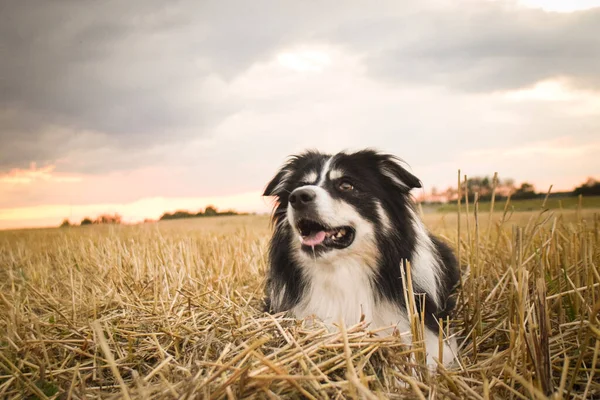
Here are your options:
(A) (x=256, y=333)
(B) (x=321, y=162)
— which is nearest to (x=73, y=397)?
(A) (x=256, y=333)

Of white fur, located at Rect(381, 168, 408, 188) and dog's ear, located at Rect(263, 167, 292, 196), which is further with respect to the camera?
dog's ear, located at Rect(263, 167, 292, 196)

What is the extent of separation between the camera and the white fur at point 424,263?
10.4 feet

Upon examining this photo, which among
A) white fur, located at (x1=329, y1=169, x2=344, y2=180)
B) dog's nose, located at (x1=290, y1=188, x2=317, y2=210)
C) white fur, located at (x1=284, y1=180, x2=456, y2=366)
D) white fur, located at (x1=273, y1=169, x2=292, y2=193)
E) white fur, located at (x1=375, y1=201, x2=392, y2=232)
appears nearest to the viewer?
dog's nose, located at (x1=290, y1=188, x2=317, y2=210)

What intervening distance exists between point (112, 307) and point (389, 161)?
2558mm

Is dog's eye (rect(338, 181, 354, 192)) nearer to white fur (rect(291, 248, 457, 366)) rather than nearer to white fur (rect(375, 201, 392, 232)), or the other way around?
white fur (rect(375, 201, 392, 232))

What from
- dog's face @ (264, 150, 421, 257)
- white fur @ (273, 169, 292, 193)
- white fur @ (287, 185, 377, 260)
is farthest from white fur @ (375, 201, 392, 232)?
white fur @ (273, 169, 292, 193)

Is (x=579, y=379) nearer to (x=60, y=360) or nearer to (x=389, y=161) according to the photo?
(x=389, y=161)

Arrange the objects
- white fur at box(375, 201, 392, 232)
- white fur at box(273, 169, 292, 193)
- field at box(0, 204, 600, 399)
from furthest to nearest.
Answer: white fur at box(273, 169, 292, 193), white fur at box(375, 201, 392, 232), field at box(0, 204, 600, 399)

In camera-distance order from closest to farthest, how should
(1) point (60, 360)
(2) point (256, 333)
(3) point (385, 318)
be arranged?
(2) point (256, 333), (1) point (60, 360), (3) point (385, 318)

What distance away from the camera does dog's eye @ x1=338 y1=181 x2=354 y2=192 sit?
332 centimetres

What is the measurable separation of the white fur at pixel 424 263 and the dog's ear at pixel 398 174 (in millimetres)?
242

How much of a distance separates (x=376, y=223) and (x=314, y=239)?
1.68 feet

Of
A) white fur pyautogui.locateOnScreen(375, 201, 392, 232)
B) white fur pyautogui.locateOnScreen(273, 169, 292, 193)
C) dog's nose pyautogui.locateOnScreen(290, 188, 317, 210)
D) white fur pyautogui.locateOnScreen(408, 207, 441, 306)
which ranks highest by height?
white fur pyautogui.locateOnScreen(273, 169, 292, 193)

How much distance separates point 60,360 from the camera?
251cm
